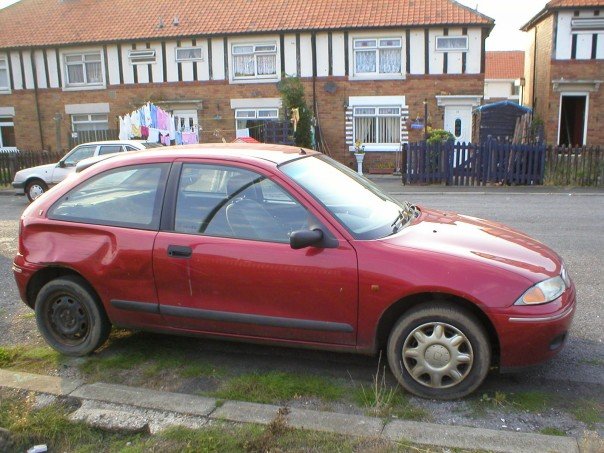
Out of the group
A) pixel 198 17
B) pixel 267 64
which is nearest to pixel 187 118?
pixel 267 64

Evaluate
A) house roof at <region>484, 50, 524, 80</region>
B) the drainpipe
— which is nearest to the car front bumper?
the drainpipe

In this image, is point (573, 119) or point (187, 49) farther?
point (187, 49)

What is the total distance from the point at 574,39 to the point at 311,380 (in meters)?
21.9

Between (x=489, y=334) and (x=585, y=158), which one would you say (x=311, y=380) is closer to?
(x=489, y=334)

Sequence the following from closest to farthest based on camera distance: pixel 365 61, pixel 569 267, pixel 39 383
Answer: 1. pixel 39 383
2. pixel 569 267
3. pixel 365 61

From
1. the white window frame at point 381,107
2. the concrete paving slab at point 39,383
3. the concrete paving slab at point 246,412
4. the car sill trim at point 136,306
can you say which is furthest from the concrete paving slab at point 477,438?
the white window frame at point 381,107

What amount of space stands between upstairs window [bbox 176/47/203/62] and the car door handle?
68.4ft

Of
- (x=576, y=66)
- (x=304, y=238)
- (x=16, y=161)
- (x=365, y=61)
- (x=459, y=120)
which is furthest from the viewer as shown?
(x=365, y=61)

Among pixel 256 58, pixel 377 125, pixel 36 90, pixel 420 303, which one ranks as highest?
pixel 256 58

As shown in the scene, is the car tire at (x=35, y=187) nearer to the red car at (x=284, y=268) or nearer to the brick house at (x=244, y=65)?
the brick house at (x=244, y=65)

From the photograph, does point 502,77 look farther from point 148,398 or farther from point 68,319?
point 148,398

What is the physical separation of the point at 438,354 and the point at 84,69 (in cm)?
2457

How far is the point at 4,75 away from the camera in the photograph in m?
25.7

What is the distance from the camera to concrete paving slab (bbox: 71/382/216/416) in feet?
11.5
